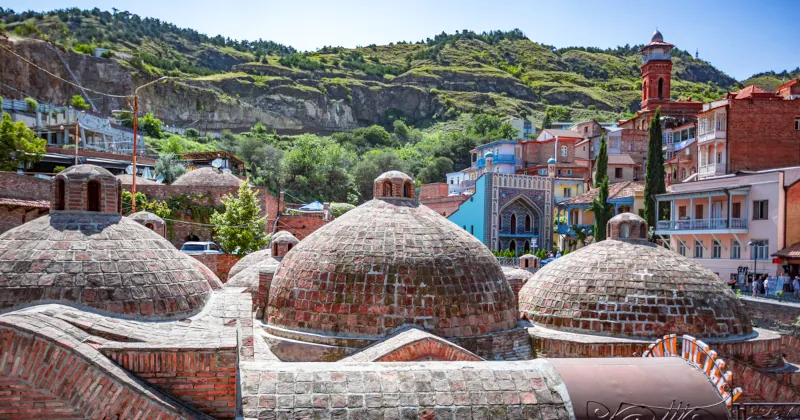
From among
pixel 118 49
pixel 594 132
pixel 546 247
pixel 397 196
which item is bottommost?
pixel 546 247

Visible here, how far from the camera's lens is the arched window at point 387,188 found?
16.0 meters

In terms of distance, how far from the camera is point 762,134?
40.8 metres

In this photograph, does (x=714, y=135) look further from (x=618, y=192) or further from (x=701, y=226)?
(x=701, y=226)

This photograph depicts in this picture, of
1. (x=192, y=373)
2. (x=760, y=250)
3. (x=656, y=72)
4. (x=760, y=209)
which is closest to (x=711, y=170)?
(x=760, y=209)

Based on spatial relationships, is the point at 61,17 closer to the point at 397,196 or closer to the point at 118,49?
the point at 118,49

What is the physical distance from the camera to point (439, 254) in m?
14.1

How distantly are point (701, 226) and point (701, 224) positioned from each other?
12 centimetres

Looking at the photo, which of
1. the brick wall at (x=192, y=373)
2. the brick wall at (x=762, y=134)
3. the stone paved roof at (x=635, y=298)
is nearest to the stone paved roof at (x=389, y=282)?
the stone paved roof at (x=635, y=298)

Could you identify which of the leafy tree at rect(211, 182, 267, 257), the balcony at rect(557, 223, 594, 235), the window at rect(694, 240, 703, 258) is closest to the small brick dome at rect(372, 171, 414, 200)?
Answer: the leafy tree at rect(211, 182, 267, 257)

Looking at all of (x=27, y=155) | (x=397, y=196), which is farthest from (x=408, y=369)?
(x=27, y=155)

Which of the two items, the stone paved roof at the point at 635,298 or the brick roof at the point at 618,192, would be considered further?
the brick roof at the point at 618,192

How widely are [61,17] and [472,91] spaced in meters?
76.9

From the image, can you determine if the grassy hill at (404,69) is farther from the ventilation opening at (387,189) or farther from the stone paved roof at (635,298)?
the stone paved roof at (635,298)

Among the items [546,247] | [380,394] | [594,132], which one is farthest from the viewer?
[594,132]
